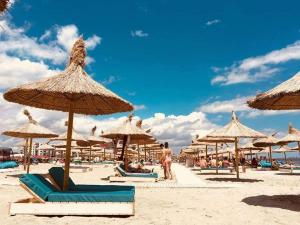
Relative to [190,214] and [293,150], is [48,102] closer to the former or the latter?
[190,214]

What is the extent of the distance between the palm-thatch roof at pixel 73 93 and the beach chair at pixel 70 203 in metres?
1.68

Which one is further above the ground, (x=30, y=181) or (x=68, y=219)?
(x=30, y=181)

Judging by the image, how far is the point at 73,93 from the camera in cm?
630

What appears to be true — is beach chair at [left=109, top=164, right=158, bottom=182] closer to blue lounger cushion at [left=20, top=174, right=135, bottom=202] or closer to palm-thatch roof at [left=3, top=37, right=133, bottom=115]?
palm-thatch roof at [left=3, top=37, right=133, bottom=115]

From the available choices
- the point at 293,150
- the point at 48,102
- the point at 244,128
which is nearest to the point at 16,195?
the point at 48,102

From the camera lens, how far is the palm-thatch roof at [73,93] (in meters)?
6.15

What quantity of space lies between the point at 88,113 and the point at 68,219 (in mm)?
3776

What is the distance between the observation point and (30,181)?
5430 millimetres

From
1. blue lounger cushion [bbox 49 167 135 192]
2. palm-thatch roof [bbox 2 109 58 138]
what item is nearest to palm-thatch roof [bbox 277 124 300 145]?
palm-thatch roof [bbox 2 109 58 138]

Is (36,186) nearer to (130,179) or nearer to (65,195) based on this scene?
(65,195)

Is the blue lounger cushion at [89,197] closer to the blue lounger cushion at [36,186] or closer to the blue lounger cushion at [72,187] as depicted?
the blue lounger cushion at [36,186]

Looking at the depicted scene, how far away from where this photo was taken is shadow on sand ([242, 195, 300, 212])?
661 centimetres

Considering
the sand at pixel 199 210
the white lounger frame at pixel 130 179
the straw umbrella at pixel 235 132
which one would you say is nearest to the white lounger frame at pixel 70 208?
Answer: the sand at pixel 199 210

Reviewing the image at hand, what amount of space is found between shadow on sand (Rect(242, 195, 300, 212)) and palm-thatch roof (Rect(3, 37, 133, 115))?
3.35 metres
